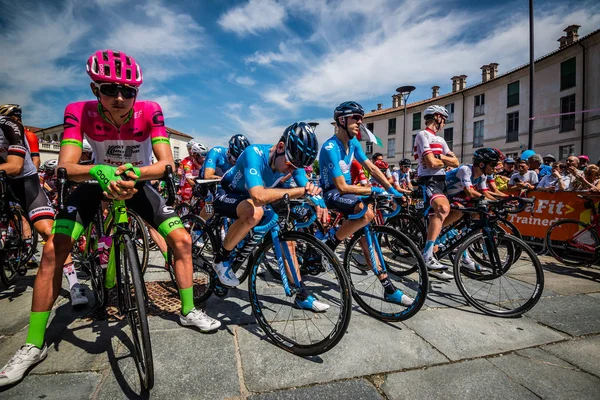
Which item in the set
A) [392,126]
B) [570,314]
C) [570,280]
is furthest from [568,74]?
[570,314]

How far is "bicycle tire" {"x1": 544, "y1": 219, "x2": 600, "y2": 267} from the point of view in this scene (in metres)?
5.19

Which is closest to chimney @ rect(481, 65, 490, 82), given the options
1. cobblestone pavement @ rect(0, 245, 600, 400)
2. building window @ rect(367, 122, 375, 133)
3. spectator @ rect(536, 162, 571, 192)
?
building window @ rect(367, 122, 375, 133)

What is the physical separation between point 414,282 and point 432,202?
1.15 metres

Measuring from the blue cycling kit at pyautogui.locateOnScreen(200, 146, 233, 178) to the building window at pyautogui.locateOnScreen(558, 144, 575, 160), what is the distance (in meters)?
28.2

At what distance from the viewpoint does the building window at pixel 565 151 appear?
23.0 m

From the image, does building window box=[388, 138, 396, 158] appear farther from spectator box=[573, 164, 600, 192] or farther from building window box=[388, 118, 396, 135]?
spectator box=[573, 164, 600, 192]

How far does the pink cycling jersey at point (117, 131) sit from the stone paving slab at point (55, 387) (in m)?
1.64

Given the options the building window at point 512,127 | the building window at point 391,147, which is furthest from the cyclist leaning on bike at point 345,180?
the building window at point 391,147

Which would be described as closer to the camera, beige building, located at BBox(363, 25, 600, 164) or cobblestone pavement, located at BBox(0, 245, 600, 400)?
cobblestone pavement, located at BBox(0, 245, 600, 400)

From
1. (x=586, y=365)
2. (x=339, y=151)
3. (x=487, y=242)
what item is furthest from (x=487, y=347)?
(x=339, y=151)

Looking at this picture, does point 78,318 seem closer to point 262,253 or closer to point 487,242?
point 262,253

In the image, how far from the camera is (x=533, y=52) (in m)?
9.73

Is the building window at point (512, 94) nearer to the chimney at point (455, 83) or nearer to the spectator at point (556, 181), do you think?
the chimney at point (455, 83)

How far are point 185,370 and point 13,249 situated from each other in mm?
3495
